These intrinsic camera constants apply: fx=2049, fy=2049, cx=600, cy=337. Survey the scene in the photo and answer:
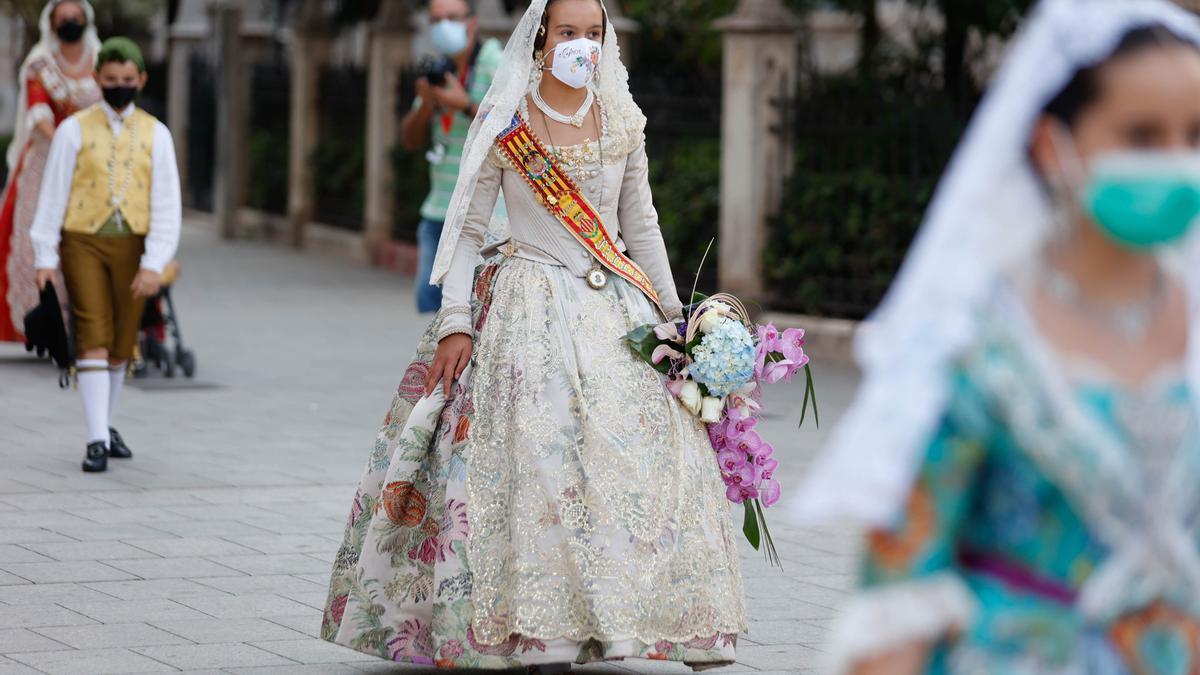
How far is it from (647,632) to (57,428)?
541 centimetres

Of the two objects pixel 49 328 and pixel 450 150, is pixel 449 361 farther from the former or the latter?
pixel 450 150

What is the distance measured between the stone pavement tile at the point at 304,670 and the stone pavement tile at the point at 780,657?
980 mm

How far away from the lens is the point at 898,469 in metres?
2.42

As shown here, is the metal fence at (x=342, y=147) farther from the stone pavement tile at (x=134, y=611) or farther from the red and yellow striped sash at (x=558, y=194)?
the red and yellow striped sash at (x=558, y=194)

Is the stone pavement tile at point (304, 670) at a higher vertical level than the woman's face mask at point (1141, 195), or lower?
lower

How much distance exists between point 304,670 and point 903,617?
331cm

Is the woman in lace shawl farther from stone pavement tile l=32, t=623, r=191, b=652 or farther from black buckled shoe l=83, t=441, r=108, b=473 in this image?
black buckled shoe l=83, t=441, r=108, b=473

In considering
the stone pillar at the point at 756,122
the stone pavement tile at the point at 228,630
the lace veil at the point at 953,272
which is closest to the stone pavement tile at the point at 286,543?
the stone pavement tile at the point at 228,630

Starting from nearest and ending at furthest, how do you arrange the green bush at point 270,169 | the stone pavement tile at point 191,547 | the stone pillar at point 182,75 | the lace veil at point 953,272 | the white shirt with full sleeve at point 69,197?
the lace veil at point 953,272 < the stone pavement tile at point 191,547 < the white shirt with full sleeve at point 69,197 < the green bush at point 270,169 < the stone pillar at point 182,75

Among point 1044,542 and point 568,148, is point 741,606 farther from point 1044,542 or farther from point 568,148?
point 1044,542

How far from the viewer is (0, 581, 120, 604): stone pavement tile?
20.5 feet

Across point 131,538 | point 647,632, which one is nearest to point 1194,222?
point 647,632

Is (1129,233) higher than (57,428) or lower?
higher

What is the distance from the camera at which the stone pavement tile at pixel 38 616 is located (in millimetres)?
5934
